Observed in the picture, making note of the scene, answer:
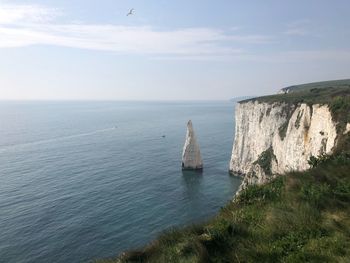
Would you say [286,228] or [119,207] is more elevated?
[286,228]

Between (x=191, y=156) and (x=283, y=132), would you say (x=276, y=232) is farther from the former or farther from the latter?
(x=191, y=156)

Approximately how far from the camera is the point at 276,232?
30.5 ft

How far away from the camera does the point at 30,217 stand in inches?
1828

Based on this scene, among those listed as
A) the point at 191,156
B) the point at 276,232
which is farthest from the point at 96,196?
the point at 276,232

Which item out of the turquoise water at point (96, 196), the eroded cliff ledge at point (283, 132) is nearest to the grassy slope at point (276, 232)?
the turquoise water at point (96, 196)

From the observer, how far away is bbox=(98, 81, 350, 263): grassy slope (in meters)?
8.19

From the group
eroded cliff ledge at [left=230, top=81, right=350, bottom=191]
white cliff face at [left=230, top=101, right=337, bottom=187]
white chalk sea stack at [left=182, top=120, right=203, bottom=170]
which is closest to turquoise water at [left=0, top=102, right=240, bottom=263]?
white chalk sea stack at [left=182, top=120, right=203, bottom=170]

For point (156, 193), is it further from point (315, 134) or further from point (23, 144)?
point (23, 144)

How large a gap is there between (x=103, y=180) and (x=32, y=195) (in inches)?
520

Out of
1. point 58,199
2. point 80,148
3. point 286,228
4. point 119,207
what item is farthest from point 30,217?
point 80,148

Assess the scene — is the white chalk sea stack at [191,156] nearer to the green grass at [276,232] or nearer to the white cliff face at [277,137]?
the white cliff face at [277,137]

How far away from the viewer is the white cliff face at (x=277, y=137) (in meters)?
40.5

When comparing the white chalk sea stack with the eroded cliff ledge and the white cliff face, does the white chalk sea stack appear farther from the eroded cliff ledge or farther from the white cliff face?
the eroded cliff ledge

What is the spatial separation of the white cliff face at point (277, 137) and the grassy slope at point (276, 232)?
13929 mm
